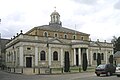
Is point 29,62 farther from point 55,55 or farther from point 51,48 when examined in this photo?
point 55,55

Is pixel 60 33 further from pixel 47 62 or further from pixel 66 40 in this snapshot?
pixel 47 62

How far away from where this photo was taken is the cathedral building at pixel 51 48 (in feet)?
168

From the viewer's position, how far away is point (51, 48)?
55344mm

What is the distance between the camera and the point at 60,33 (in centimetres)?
6312

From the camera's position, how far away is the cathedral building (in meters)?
51.1

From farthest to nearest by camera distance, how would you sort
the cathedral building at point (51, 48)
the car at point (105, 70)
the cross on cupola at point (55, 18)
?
the cross on cupola at point (55, 18), the cathedral building at point (51, 48), the car at point (105, 70)

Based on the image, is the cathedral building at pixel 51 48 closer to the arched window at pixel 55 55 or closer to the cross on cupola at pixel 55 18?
the arched window at pixel 55 55

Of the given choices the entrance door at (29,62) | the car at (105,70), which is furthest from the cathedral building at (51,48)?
the car at (105,70)

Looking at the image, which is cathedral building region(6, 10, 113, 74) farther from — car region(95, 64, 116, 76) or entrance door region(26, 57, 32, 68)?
car region(95, 64, 116, 76)

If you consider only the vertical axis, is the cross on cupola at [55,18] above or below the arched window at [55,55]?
above

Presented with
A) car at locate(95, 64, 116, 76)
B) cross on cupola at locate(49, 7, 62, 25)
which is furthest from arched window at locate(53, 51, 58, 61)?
car at locate(95, 64, 116, 76)

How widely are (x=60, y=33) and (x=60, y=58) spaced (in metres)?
8.53

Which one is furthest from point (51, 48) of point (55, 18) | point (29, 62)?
point (55, 18)

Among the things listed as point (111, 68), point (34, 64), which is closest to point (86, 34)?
point (34, 64)
